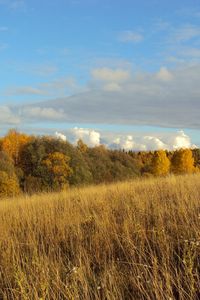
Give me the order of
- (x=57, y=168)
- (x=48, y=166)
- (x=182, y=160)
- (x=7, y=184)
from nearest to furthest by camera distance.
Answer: (x=7, y=184)
(x=57, y=168)
(x=48, y=166)
(x=182, y=160)

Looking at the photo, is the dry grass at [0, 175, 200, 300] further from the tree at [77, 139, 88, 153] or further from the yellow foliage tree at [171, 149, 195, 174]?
the yellow foliage tree at [171, 149, 195, 174]

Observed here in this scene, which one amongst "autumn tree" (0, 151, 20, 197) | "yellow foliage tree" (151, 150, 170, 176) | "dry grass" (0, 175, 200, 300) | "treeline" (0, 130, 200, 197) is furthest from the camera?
"yellow foliage tree" (151, 150, 170, 176)

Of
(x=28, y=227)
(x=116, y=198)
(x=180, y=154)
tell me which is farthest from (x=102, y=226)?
(x=180, y=154)

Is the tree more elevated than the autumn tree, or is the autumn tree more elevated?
the tree

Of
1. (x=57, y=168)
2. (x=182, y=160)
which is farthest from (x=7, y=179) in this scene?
(x=182, y=160)

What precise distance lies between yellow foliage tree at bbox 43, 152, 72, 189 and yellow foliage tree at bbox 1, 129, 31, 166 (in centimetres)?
726

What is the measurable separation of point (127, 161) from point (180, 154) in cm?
1500

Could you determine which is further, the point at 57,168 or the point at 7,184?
the point at 57,168

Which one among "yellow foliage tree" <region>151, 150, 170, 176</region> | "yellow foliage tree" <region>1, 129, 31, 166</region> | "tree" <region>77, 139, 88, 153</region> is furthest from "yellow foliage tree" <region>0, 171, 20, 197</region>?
"yellow foliage tree" <region>151, 150, 170, 176</region>

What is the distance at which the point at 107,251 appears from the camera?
4902 millimetres

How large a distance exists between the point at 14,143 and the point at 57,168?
19365 mm

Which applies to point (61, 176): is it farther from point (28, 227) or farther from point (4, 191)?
point (28, 227)

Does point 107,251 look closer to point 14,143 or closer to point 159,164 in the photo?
point 14,143

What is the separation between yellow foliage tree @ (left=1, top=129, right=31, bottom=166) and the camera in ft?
189
